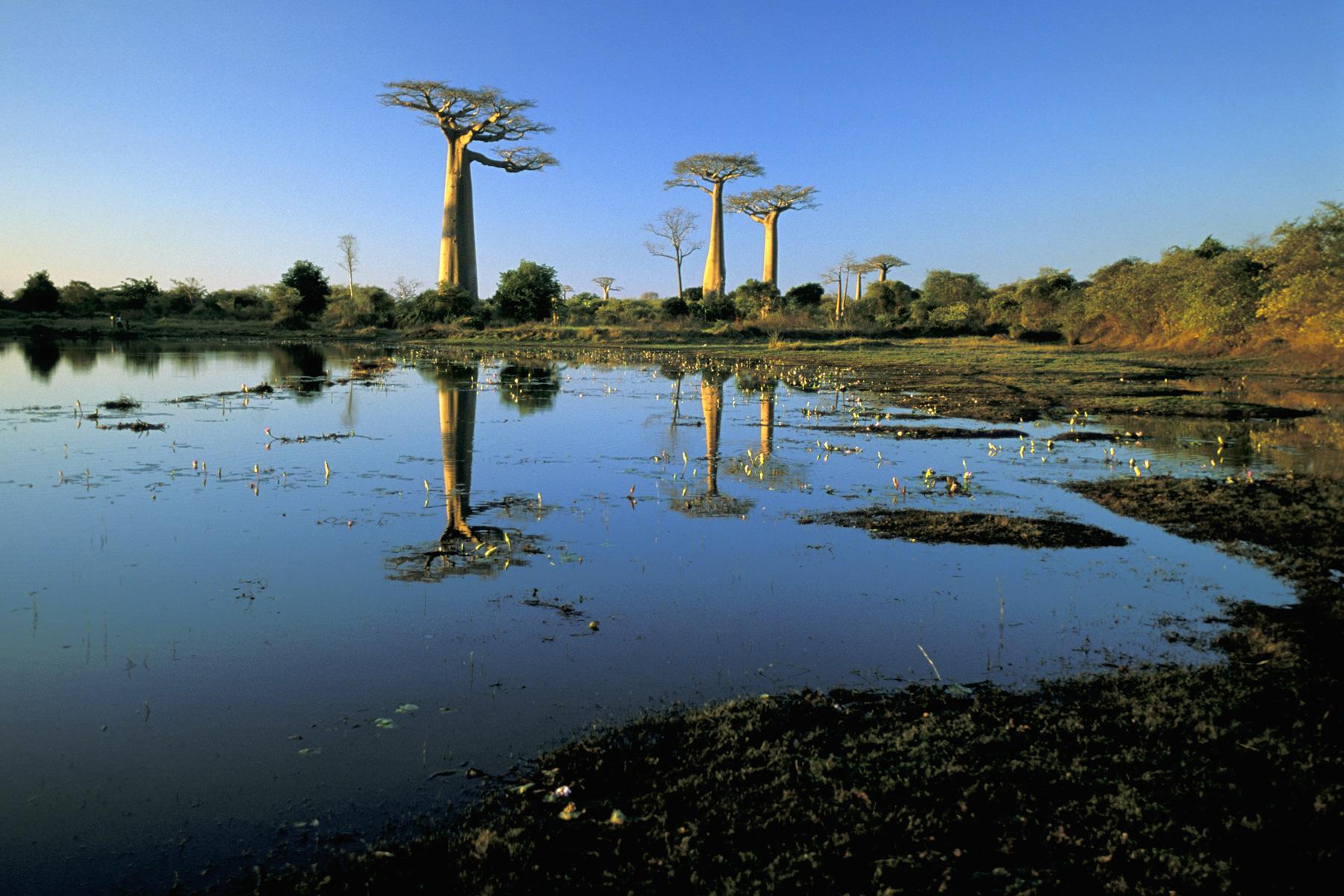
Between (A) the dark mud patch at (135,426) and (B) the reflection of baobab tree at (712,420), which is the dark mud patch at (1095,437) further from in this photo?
(A) the dark mud patch at (135,426)

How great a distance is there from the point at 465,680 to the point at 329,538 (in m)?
3.95

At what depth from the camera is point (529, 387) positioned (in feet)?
83.3

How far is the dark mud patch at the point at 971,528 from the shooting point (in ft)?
28.2

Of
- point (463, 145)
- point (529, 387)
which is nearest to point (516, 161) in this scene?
point (463, 145)

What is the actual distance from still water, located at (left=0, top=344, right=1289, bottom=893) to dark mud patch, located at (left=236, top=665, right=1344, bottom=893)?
45 cm

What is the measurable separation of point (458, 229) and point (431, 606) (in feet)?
192

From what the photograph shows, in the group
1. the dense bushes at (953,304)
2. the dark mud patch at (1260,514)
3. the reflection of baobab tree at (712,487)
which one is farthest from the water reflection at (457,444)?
the dense bushes at (953,304)

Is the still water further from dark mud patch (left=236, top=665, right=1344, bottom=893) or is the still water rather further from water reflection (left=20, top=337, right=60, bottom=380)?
water reflection (left=20, top=337, right=60, bottom=380)

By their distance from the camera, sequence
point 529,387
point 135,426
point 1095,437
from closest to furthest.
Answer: point 135,426 < point 1095,437 < point 529,387

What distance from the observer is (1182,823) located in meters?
3.61

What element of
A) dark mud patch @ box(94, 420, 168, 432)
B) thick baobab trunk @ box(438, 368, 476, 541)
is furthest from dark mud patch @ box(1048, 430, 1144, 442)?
dark mud patch @ box(94, 420, 168, 432)

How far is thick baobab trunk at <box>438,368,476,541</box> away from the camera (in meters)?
9.35

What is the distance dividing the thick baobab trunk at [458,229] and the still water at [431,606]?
158 ft

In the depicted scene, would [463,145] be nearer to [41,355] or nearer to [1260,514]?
[41,355]
